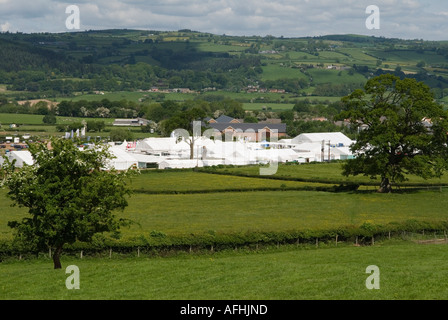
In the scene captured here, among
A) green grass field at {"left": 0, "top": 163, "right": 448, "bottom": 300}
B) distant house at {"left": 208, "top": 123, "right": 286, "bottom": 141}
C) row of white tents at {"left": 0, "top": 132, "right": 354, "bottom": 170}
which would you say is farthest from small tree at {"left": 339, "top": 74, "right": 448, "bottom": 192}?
distant house at {"left": 208, "top": 123, "right": 286, "bottom": 141}

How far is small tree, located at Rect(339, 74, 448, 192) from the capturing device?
64.7 metres

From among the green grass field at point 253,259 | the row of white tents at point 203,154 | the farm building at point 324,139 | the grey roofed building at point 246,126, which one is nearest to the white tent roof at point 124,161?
the row of white tents at point 203,154

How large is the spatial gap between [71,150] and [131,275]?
273 inches

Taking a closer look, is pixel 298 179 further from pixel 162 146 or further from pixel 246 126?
pixel 246 126

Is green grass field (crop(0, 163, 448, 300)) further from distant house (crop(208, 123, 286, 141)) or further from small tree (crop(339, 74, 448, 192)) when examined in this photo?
distant house (crop(208, 123, 286, 141))

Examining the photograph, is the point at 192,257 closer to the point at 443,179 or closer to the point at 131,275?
the point at 131,275

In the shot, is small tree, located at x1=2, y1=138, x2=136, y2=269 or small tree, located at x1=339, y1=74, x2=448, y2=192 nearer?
small tree, located at x1=2, y1=138, x2=136, y2=269

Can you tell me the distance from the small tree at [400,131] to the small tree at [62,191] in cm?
3742

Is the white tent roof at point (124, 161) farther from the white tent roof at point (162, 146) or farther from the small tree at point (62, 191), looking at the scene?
the small tree at point (62, 191)

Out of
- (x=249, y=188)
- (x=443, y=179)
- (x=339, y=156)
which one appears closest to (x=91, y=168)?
(x=249, y=188)

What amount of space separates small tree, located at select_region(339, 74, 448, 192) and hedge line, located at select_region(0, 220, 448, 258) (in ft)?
56.8

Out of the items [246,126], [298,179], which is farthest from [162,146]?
[246,126]

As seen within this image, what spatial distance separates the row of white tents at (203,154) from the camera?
104 meters

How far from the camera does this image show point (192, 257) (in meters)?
40.4
